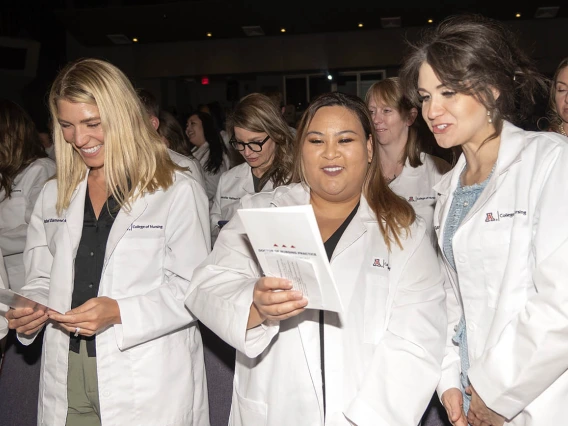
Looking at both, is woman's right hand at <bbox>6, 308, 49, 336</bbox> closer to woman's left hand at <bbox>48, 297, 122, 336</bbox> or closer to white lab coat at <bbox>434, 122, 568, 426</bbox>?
woman's left hand at <bbox>48, 297, 122, 336</bbox>

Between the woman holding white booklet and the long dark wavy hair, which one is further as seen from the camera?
the long dark wavy hair

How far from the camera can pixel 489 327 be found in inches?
62.1

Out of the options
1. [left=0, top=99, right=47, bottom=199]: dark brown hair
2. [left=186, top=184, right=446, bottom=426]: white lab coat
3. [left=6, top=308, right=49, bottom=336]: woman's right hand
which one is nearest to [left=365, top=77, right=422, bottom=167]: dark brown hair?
[left=186, top=184, right=446, bottom=426]: white lab coat

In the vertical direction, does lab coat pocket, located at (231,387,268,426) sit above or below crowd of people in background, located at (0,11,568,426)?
below

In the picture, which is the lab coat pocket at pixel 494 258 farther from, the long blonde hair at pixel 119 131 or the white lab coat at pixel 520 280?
the long blonde hair at pixel 119 131

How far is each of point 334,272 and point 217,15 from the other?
469 inches

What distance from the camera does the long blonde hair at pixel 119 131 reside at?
1906 mm

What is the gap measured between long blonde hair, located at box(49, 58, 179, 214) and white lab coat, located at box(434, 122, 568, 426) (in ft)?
3.29

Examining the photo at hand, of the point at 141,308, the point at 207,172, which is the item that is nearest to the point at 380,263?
the point at 141,308

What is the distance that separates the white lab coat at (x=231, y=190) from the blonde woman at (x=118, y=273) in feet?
6.62

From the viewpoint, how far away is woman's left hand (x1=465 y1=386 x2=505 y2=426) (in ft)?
5.05

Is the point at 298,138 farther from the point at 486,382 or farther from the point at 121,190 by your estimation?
the point at 486,382

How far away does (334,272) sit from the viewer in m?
1.74

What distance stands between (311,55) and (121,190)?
40.6 ft
